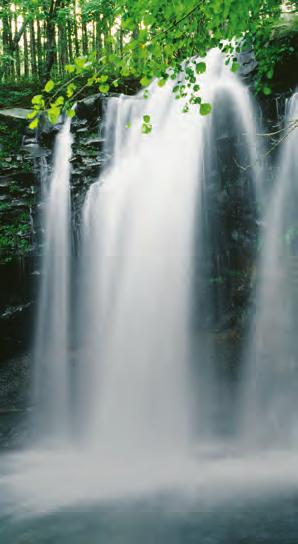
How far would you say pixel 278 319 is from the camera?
7203 mm

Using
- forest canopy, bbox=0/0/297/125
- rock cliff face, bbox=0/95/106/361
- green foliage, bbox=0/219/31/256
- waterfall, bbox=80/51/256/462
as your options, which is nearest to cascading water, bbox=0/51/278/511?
waterfall, bbox=80/51/256/462

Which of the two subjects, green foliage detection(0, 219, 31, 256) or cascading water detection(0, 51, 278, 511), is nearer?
cascading water detection(0, 51, 278, 511)

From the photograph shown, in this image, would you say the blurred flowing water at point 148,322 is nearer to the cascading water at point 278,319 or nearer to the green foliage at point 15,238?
the cascading water at point 278,319

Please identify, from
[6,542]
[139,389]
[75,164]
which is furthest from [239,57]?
[6,542]

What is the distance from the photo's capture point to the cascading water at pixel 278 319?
6.99 metres

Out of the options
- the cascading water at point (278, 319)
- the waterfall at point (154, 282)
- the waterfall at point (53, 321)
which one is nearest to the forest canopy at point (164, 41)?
the waterfall at point (154, 282)

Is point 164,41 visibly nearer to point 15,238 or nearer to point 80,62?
point 80,62

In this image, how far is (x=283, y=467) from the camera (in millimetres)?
5820

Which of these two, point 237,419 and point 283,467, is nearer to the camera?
point 283,467

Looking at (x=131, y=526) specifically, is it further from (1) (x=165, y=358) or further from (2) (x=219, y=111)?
(2) (x=219, y=111)

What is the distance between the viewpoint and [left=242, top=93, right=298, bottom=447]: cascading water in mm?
6988

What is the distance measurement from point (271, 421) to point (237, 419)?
593 mm

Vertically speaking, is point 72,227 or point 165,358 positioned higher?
point 72,227

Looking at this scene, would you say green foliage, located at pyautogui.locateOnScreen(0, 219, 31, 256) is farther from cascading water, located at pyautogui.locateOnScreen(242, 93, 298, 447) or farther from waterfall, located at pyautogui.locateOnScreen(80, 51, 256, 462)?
cascading water, located at pyautogui.locateOnScreen(242, 93, 298, 447)
